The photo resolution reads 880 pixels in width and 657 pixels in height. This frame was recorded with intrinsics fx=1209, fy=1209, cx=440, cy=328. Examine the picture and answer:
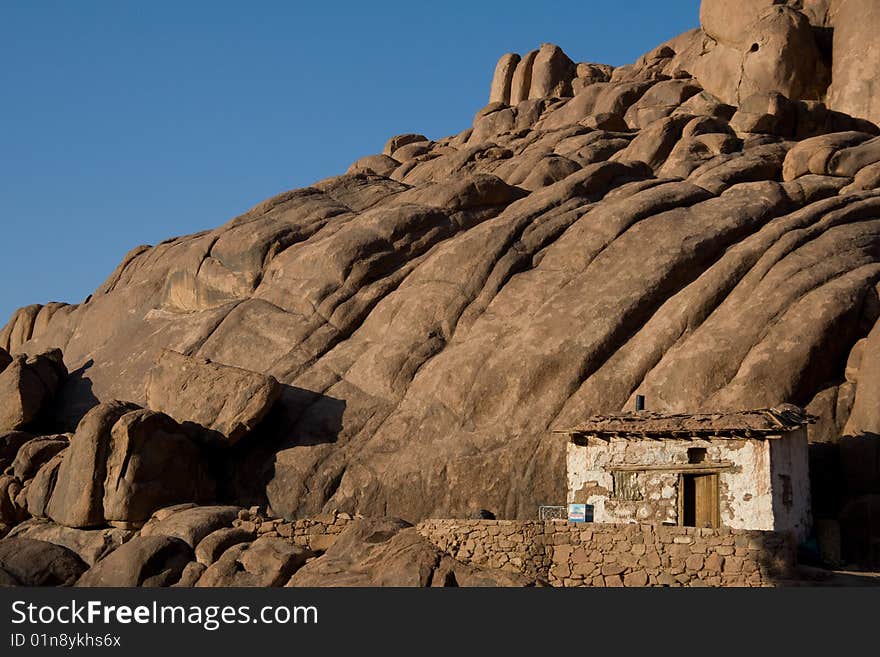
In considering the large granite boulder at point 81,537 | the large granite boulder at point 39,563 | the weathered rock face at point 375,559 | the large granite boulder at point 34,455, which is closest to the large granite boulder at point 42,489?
the large granite boulder at point 81,537

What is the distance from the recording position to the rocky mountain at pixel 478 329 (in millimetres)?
39125

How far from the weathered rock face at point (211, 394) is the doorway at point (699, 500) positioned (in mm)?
14808

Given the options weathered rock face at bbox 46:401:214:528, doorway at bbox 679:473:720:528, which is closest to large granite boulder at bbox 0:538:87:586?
weathered rock face at bbox 46:401:214:528

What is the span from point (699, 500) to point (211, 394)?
17.6 m

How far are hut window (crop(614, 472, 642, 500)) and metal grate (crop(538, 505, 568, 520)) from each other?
2438mm

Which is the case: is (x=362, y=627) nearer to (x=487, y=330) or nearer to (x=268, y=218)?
(x=487, y=330)

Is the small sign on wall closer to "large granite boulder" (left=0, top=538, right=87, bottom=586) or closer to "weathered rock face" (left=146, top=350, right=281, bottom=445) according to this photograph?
"weathered rock face" (left=146, top=350, right=281, bottom=445)

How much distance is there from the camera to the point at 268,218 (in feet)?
173

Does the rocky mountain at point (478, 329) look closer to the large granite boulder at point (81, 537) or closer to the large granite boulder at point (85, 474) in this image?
the large granite boulder at point (85, 474)

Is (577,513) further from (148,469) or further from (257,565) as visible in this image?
(148,469)

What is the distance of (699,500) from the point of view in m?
34.0

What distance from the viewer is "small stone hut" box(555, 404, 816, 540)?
109 feet

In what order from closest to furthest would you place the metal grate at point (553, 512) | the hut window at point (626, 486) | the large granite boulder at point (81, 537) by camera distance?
the hut window at point (626, 486) → the metal grate at point (553, 512) → the large granite boulder at point (81, 537)

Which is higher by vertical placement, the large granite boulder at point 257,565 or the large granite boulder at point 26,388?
the large granite boulder at point 26,388
